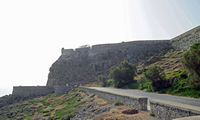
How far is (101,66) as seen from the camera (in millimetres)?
96938

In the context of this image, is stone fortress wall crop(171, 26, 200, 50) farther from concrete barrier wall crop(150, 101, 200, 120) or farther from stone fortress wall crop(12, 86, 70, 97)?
concrete barrier wall crop(150, 101, 200, 120)

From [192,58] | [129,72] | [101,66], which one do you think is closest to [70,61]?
[101,66]

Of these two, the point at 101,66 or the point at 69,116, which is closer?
the point at 69,116

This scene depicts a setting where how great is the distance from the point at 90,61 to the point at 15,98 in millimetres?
29868

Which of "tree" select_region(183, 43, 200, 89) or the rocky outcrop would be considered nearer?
"tree" select_region(183, 43, 200, 89)

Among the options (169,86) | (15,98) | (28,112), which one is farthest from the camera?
(15,98)

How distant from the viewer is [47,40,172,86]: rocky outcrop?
95500mm

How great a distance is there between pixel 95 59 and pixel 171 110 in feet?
276

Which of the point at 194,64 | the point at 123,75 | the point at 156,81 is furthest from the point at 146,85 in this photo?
the point at 194,64

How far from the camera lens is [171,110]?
17.8 meters

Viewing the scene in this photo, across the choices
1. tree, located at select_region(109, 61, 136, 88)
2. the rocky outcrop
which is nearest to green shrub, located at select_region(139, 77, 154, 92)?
tree, located at select_region(109, 61, 136, 88)

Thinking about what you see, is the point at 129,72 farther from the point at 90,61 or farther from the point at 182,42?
the point at 90,61

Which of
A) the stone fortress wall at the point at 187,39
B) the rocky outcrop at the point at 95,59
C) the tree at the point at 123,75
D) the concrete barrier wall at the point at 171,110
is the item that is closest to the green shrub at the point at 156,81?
the tree at the point at 123,75

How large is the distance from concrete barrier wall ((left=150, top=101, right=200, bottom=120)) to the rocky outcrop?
71460mm
